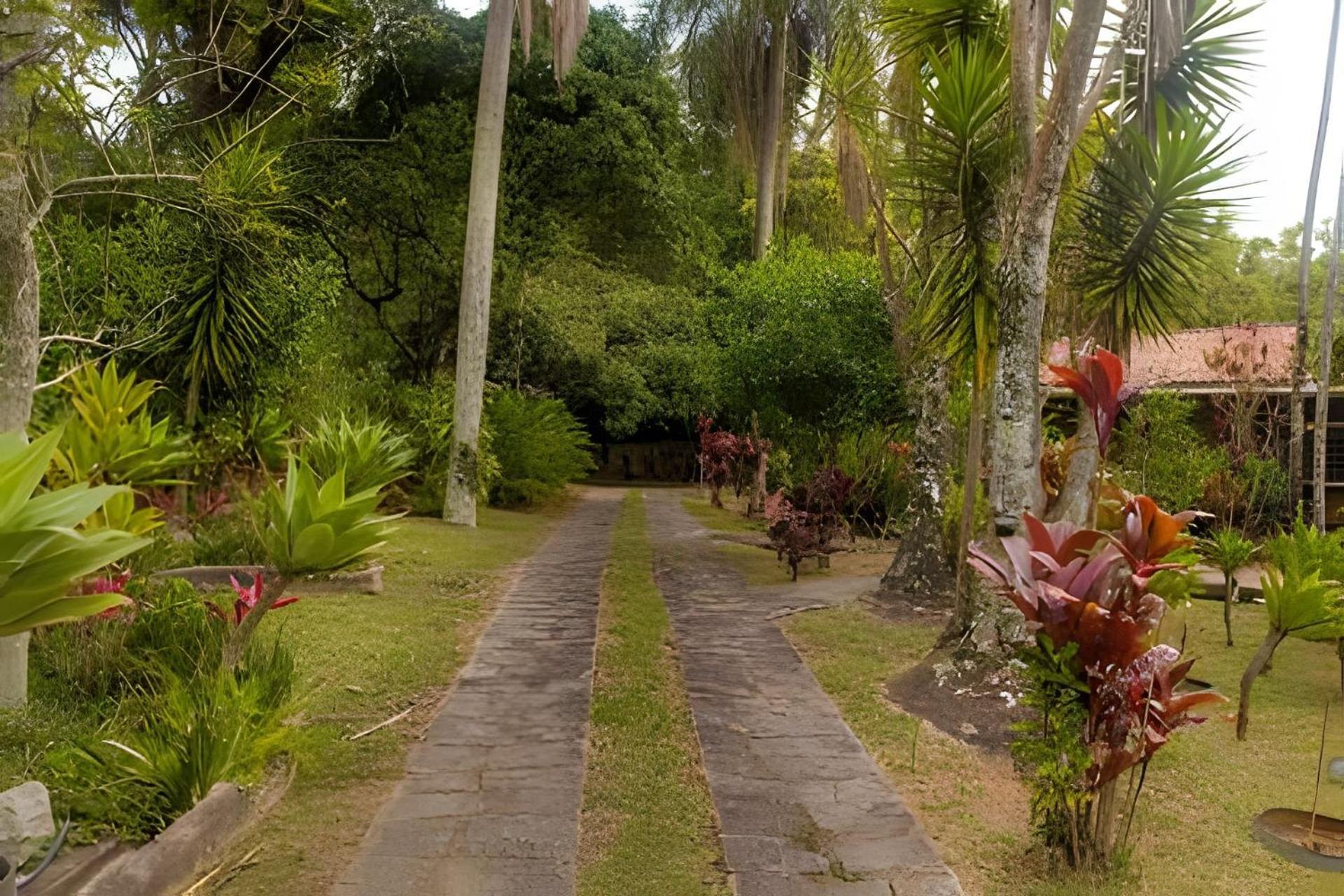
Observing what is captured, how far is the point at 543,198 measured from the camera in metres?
19.7

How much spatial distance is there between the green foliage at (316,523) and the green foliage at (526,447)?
13217 mm

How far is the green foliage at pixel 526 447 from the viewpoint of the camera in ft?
61.1

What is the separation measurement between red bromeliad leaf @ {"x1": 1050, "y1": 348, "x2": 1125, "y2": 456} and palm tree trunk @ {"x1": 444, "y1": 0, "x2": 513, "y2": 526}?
38.8ft

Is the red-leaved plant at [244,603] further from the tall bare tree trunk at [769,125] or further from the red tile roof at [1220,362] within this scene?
the tall bare tree trunk at [769,125]

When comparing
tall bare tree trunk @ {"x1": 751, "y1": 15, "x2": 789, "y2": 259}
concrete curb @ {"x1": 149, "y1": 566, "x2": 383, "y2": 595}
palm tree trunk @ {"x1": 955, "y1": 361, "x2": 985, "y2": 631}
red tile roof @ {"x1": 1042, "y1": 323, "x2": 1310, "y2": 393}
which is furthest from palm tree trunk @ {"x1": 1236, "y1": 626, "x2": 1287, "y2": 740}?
tall bare tree trunk @ {"x1": 751, "y1": 15, "x2": 789, "y2": 259}

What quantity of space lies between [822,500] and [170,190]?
7365 millimetres

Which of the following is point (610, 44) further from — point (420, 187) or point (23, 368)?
point (23, 368)

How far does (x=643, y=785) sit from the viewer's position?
4.71 meters

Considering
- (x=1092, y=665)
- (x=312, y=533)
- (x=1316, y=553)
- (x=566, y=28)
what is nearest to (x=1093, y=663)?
(x=1092, y=665)

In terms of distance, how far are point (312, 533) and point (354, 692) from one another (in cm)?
203

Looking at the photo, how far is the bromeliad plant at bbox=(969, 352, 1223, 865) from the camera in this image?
11.7 ft

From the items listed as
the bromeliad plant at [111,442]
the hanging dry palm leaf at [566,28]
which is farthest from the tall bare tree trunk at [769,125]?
the bromeliad plant at [111,442]

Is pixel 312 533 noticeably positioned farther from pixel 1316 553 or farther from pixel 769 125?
pixel 769 125

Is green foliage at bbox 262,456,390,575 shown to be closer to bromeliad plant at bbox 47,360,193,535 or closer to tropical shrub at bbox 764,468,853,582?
bromeliad plant at bbox 47,360,193,535
